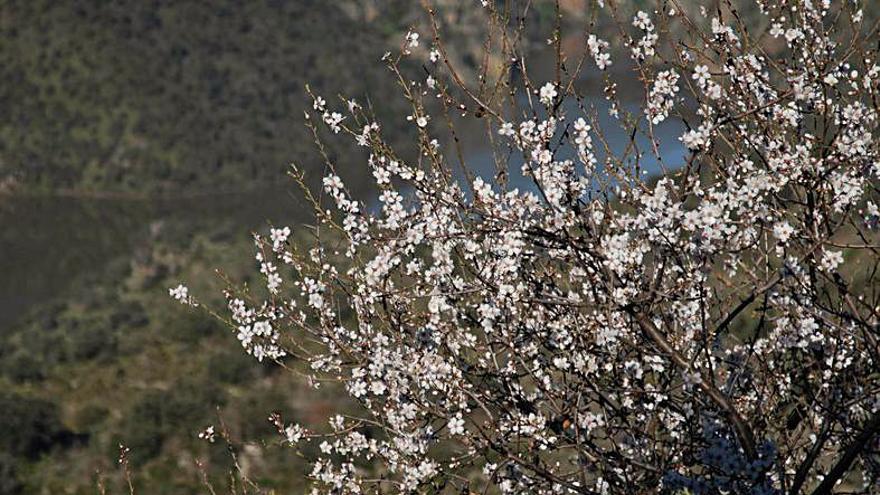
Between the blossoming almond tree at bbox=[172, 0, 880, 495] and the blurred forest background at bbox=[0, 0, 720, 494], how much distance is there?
31.6 ft

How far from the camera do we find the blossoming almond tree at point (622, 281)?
15.0 feet

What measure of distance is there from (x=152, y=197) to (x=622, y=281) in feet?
164

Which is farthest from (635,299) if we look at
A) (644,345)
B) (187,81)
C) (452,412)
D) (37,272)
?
(187,81)

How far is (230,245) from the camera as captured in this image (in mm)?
31641

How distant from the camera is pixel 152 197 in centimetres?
5272

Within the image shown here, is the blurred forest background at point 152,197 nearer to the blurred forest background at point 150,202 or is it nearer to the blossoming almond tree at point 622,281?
the blurred forest background at point 150,202

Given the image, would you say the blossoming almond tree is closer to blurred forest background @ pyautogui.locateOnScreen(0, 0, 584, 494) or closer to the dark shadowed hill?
blurred forest background @ pyautogui.locateOnScreen(0, 0, 584, 494)

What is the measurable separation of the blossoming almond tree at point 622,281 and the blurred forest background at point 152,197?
963 cm

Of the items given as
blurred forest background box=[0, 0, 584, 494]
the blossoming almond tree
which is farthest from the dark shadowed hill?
the blossoming almond tree

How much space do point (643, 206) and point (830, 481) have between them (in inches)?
53.5

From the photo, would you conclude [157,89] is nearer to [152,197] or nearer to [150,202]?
[152,197]

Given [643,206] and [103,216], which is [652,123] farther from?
Answer: [103,216]

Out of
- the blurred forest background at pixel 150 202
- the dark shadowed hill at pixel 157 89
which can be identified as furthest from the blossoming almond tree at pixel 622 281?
the dark shadowed hill at pixel 157 89

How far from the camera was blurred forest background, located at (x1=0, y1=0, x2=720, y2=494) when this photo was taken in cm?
1767
